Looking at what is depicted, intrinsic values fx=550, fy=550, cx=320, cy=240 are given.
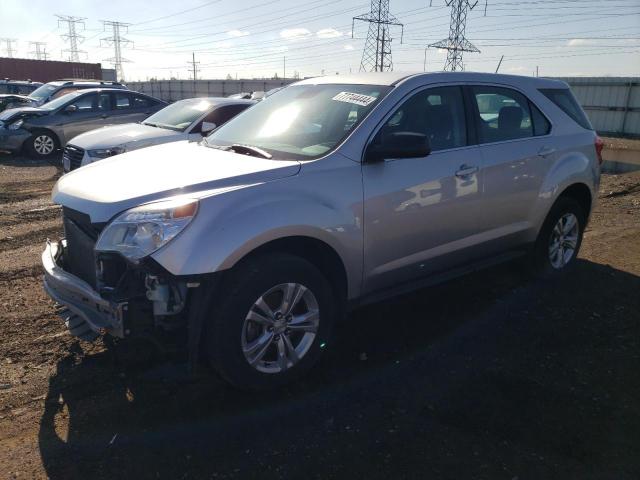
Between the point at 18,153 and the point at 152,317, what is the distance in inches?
485

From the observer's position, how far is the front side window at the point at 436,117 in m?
4.04

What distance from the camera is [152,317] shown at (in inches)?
118

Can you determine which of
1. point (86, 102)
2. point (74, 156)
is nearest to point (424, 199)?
point (74, 156)

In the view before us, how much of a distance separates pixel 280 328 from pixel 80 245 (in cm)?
135

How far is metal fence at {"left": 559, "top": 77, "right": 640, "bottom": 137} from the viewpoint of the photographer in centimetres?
2361

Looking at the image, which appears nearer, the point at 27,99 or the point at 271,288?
the point at 271,288

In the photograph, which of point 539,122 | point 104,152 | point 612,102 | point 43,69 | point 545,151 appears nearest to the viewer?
point 545,151

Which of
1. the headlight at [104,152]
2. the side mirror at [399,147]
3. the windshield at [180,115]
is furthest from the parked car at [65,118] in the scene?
the side mirror at [399,147]

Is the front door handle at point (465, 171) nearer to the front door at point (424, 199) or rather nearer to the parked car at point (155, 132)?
the front door at point (424, 199)

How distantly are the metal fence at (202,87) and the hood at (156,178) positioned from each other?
1254 inches

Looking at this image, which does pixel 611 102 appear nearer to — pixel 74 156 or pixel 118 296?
pixel 74 156

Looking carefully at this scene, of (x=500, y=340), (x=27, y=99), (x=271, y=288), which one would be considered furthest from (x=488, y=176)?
(x=27, y=99)

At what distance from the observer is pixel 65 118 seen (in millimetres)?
13078

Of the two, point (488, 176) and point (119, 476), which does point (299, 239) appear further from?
point (488, 176)
